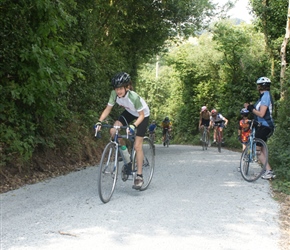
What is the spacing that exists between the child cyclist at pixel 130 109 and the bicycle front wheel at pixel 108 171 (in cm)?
30

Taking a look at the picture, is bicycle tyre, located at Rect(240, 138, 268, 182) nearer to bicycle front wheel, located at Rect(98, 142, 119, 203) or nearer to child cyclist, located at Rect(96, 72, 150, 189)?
child cyclist, located at Rect(96, 72, 150, 189)

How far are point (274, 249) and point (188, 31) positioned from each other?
18.8 m

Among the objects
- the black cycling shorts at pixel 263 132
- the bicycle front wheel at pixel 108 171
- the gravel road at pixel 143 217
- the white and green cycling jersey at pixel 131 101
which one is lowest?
the gravel road at pixel 143 217

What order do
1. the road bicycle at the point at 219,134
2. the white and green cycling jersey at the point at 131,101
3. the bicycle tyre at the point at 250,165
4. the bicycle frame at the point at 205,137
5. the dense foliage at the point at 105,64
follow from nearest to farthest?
the white and green cycling jersey at the point at 131,101 < the dense foliage at the point at 105,64 < the bicycle tyre at the point at 250,165 < the road bicycle at the point at 219,134 < the bicycle frame at the point at 205,137

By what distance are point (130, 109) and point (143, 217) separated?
2.02 metres

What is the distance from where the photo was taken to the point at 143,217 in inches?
198

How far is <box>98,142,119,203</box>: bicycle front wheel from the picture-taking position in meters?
5.64

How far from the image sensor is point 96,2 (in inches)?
527

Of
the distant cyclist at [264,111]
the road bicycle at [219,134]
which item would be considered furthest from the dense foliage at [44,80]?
the road bicycle at [219,134]

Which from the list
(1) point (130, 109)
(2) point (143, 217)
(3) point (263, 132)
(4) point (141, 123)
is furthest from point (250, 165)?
(2) point (143, 217)

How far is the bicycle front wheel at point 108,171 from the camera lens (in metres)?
5.64

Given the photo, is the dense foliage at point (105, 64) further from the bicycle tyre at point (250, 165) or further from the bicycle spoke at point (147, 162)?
the bicycle spoke at point (147, 162)

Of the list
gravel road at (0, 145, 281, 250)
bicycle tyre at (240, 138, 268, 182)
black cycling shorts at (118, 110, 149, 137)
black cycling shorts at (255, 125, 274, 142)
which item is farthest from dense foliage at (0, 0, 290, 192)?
black cycling shorts at (118, 110, 149, 137)

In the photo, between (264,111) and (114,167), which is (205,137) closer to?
(264,111)
